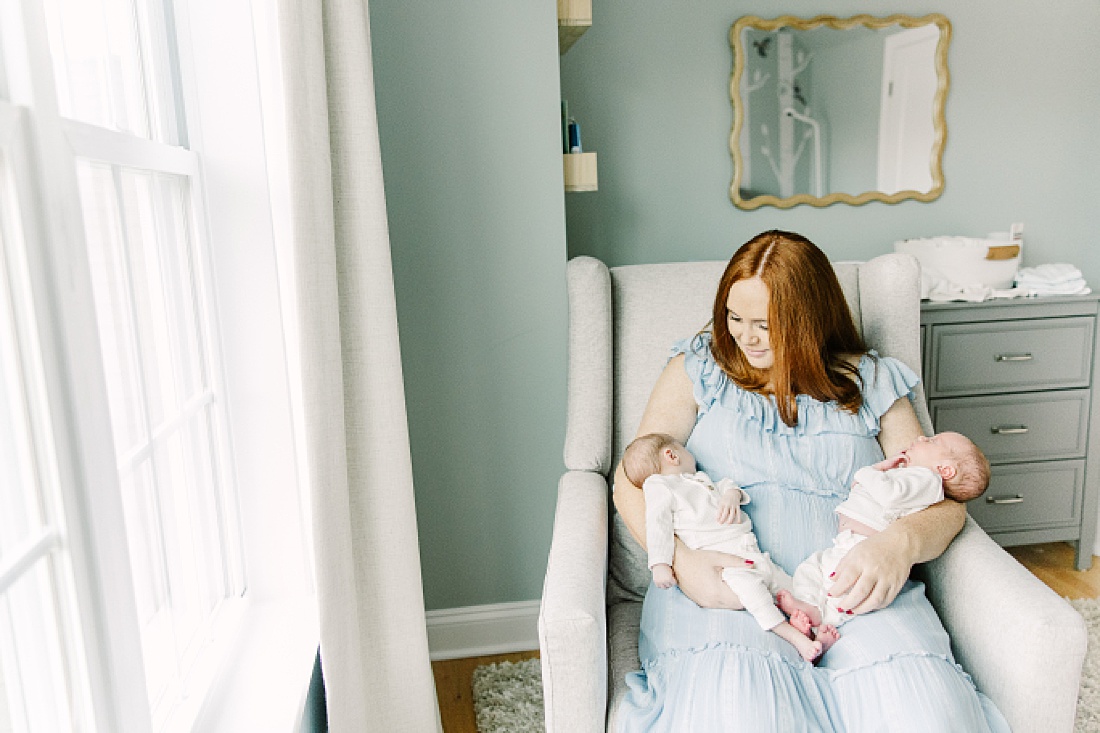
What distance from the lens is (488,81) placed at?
6.30 ft

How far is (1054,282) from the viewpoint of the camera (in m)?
2.56

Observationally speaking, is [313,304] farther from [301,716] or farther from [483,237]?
[483,237]

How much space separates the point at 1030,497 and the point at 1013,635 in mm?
1601

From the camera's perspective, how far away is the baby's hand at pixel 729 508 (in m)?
1.46

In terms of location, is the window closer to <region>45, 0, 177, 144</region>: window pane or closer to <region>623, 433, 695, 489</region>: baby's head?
<region>45, 0, 177, 144</region>: window pane

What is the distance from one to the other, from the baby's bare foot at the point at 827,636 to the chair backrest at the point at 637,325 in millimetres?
608

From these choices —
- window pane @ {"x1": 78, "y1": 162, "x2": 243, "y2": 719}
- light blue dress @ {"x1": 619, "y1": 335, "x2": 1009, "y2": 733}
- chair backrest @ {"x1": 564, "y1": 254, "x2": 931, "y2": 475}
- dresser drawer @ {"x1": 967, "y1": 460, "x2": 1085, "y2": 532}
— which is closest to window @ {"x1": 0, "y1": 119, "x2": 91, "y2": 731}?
window pane @ {"x1": 78, "y1": 162, "x2": 243, "y2": 719}

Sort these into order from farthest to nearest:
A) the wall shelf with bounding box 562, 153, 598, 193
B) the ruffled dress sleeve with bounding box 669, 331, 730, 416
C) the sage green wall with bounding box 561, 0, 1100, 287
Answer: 1. the sage green wall with bounding box 561, 0, 1100, 287
2. the wall shelf with bounding box 562, 153, 598, 193
3. the ruffled dress sleeve with bounding box 669, 331, 730, 416

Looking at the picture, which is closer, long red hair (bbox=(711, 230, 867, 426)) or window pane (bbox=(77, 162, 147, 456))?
window pane (bbox=(77, 162, 147, 456))

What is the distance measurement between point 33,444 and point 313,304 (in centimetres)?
47

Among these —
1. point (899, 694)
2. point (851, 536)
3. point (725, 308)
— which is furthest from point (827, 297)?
point (899, 694)

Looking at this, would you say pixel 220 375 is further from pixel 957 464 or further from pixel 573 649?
pixel 957 464

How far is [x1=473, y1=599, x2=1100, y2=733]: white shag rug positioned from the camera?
6.26 ft

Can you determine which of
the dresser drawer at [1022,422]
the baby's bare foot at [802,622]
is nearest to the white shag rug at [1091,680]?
the dresser drawer at [1022,422]
